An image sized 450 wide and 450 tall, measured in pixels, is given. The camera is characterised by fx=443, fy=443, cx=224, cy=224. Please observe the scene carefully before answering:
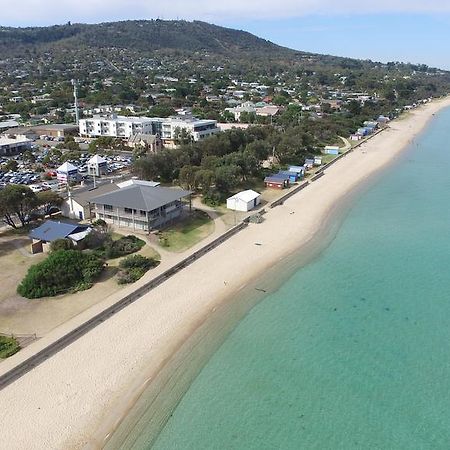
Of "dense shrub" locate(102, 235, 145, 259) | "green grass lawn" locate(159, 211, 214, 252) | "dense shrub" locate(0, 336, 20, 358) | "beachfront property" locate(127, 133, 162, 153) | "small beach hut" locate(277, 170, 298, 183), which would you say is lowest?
"beachfront property" locate(127, 133, 162, 153)

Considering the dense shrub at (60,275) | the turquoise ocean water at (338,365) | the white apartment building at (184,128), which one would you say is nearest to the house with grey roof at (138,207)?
the dense shrub at (60,275)

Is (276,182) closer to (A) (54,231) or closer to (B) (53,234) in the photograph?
(A) (54,231)

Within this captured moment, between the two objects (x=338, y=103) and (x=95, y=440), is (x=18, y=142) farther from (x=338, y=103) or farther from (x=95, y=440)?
(x=338, y=103)

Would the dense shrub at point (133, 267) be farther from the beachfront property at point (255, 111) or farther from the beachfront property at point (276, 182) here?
the beachfront property at point (255, 111)

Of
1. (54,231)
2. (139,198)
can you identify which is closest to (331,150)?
(139,198)

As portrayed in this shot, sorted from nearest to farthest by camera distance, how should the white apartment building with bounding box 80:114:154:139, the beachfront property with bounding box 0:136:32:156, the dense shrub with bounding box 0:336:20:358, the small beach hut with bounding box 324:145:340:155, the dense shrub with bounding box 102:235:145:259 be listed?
A: the dense shrub with bounding box 0:336:20:358 → the dense shrub with bounding box 102:235:145:259 → the beachfront property with bounding box 0:136:32:156 → the small beach hut with bounding box 324:145:340:155 → the white apartment building with bounding box 80:114:154:139

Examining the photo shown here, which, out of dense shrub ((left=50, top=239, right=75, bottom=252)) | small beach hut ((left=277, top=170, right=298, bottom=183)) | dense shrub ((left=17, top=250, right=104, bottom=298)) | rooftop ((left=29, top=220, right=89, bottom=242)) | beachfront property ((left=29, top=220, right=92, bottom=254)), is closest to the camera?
dense shrub ((left=17, top=250, right=104, bottom=298))

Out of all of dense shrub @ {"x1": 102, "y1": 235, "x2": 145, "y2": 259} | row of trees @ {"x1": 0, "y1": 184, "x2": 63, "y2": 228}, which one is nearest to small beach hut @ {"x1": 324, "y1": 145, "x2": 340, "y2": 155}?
row of trees @ {"x1": 0, "y1": 184, "x2": 63, "y2": 228}

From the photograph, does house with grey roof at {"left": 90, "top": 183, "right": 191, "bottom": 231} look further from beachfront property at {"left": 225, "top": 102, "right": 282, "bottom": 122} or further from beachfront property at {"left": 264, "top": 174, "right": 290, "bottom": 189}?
beachfront property at {"left": 225, "top": 102, "right": 282, "bottom": 122}
